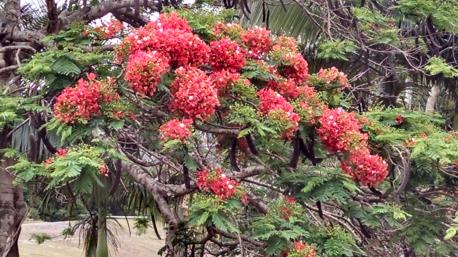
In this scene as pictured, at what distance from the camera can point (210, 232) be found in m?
4.72

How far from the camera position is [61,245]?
40.5 feet

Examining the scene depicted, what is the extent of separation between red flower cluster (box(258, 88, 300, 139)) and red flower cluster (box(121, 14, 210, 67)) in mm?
443

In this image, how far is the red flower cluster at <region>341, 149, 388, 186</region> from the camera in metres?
3.96

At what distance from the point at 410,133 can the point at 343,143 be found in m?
0.80

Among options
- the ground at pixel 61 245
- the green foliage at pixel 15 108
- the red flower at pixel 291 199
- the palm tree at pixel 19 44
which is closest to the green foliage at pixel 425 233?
the red flower at pixel 291 199

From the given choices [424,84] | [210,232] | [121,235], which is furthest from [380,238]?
[121,235]

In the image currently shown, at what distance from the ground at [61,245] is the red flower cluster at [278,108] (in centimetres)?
730

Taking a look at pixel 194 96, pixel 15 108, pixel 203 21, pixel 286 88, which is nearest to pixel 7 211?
pixel 15 108

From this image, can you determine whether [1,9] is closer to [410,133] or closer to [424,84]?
[410,133]

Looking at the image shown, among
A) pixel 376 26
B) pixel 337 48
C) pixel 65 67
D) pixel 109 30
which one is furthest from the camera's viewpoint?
pixel 376 26

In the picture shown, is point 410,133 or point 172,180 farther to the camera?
point 172,180

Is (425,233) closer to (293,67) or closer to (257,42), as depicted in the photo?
(293,67)

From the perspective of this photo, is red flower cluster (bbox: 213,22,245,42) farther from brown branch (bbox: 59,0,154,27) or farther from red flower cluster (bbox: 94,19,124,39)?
brown branch (bbox: 59,0,154,27)

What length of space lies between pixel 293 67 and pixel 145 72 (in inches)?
47.6
